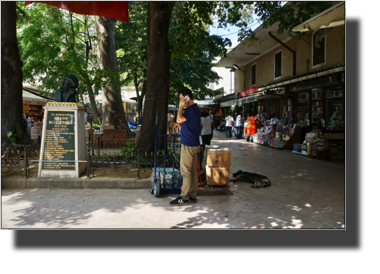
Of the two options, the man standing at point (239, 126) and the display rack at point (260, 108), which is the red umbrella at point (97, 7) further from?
the display rack at point (260, 108)

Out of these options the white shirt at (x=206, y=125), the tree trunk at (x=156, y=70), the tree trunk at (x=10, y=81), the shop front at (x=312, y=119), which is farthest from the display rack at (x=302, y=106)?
the tree trunk at (x=10, y=81)

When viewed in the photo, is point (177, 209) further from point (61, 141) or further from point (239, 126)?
point (239, 126)

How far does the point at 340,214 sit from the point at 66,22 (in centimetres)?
1757

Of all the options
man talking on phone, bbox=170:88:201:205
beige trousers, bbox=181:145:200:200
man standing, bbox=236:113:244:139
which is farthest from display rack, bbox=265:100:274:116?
beige trousers, bbox=181:145:200:200

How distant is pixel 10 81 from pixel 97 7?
11.8ft

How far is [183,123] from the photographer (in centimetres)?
563

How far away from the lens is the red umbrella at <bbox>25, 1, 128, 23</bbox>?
24.1ft

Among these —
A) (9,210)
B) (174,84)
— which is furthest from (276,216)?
(174,84)

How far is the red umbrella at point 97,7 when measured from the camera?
7348 millimetres

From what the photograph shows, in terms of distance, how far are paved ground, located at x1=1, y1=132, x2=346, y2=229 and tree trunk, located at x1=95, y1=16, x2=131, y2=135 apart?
8.36 metres

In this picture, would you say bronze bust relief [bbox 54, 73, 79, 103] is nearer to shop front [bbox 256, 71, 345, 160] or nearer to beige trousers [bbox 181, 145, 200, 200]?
beige trousers [bbox 181, 145, 200, 200]

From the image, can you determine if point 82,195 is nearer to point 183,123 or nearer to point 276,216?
point 183,123

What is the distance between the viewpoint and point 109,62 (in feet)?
46.8

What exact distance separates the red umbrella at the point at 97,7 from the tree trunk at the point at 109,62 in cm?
643
